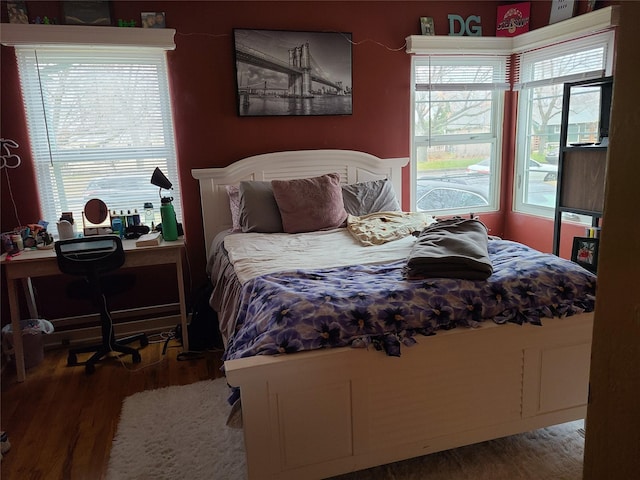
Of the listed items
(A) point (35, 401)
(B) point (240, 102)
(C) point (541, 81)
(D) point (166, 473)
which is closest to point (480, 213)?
(C) point (541, 81)

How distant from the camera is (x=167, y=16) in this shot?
320 centimetres

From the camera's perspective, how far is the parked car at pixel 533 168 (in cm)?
379

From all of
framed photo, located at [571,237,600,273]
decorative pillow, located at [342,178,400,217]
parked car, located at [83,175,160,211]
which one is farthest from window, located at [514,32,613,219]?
parked car, located at [83,175,160,211]

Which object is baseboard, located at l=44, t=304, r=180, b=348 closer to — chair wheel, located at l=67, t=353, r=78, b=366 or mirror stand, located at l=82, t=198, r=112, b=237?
chair wheel, located at l=67, t=353, r=78, b=366

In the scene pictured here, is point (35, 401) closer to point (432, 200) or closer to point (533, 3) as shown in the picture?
point (432, 200)

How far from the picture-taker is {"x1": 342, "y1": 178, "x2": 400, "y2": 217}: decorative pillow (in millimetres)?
3385

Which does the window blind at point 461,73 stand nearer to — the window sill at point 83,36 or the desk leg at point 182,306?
the window sill at point 83,36

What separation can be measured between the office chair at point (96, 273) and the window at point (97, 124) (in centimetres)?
69

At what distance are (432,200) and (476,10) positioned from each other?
1.60m

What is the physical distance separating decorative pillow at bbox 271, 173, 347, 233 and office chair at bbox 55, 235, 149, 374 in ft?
3.37

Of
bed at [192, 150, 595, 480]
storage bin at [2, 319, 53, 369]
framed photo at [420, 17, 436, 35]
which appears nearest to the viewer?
bed at [192, 150, 595, 480]

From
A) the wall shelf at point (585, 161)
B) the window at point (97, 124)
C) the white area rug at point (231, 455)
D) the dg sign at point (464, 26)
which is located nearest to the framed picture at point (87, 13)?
the window at point (97, 124)

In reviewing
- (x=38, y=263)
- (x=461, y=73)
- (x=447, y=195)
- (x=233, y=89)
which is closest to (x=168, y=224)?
(x=38, y=263)

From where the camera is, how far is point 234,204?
3.31 m
